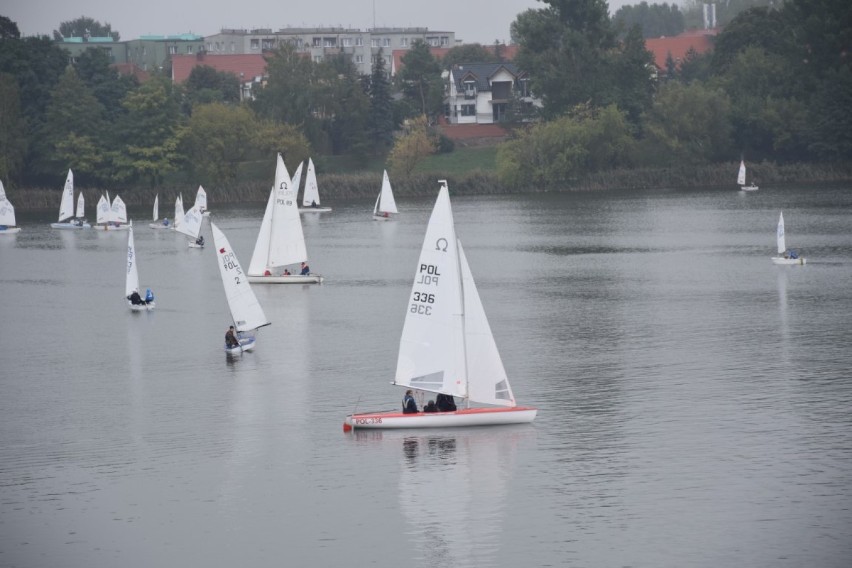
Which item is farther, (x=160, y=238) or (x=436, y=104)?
(x=436, y=104)

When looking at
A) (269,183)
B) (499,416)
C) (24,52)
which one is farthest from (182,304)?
(24,52)

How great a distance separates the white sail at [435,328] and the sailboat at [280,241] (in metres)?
38.9

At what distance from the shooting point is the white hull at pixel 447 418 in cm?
4431

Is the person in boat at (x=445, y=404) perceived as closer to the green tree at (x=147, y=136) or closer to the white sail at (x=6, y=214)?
the white sail at (x=6, y=214)

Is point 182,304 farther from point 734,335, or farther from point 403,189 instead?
point 403,189

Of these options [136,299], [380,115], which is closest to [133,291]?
[136,299]

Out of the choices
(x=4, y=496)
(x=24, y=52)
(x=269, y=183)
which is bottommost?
(x=4, y=496)

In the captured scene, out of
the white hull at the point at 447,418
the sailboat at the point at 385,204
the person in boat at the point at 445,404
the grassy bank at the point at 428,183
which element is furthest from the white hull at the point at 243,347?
the grassy bank at the point at 428,183

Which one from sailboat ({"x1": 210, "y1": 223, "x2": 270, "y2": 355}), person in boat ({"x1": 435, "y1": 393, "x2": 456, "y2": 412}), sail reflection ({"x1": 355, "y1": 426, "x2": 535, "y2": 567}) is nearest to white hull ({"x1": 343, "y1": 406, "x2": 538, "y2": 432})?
sail reflection ({"x1": 355, "y1": 426, "x2": 535, "y2": 567})

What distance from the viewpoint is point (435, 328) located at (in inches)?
1743

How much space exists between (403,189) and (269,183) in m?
16.3

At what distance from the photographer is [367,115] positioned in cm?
17462

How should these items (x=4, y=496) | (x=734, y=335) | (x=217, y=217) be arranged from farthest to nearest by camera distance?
(x=217, y=217) < (x=734, y=335) < (x=4, y=496)

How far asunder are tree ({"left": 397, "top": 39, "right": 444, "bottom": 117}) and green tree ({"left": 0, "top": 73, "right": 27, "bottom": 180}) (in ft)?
198
